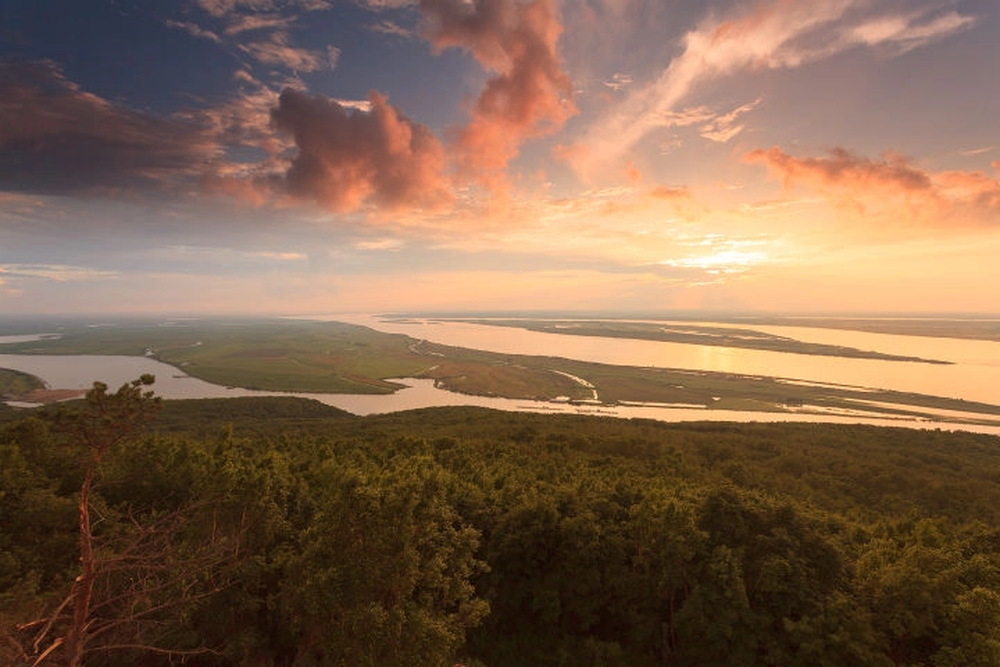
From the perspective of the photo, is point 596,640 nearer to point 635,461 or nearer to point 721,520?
point 721,520

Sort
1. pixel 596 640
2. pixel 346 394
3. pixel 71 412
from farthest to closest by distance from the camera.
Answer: pixel 346 394 → pixel 596 640 → pixel 71 412

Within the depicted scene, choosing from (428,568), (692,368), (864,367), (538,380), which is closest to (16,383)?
(538,380)

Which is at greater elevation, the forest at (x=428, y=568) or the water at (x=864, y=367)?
the forest at (x=428, y=568)

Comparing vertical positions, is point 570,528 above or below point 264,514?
below

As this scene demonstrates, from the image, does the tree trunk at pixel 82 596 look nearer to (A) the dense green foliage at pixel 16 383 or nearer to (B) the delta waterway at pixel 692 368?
(B) the delta waterway at pixel 692 368

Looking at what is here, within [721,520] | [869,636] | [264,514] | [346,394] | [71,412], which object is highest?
[71,412]

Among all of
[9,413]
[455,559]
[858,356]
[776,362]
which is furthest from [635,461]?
[858,356]

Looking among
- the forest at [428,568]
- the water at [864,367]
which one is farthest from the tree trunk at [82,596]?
the water at [864,367]

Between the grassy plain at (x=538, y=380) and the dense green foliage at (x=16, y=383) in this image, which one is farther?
the dense green foliage at (x=16, y=383)
